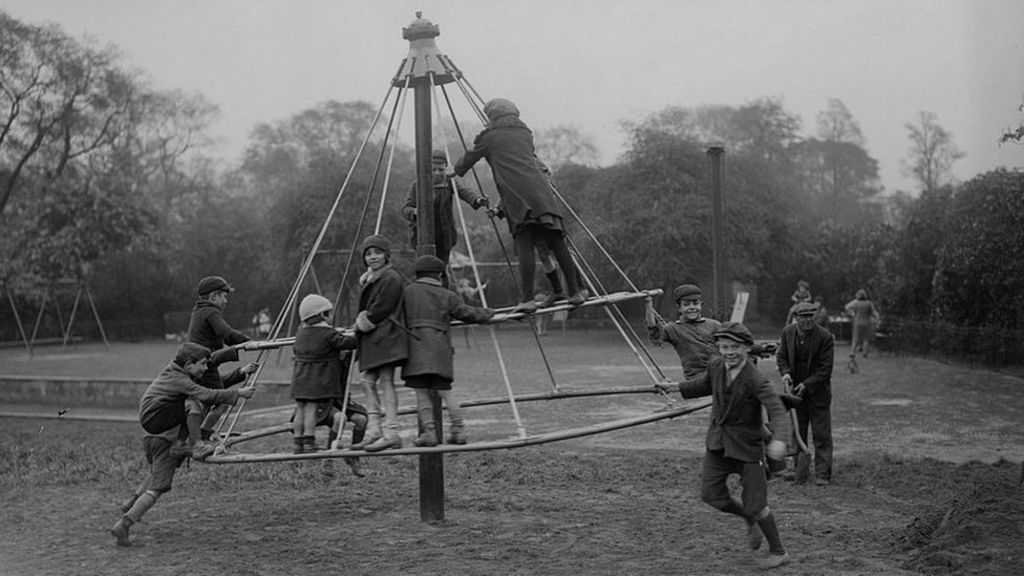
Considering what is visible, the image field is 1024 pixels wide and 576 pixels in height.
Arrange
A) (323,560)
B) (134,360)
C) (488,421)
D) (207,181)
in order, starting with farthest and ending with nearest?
(207,181), (134,360), (488,421), (323,560)

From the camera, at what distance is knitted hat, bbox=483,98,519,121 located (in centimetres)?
759

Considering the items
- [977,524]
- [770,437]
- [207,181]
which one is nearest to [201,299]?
[770,437]

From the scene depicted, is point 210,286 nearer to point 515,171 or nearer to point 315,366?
point 315,366

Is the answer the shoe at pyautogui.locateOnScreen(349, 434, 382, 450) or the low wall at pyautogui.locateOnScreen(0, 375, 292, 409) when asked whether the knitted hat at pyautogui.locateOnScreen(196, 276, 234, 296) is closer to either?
the shoe at pyautogui.locateOnScreen(349, 434, 382, 450)

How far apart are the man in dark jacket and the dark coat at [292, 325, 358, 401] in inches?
178

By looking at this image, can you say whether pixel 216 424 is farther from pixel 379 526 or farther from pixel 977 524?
pixel 977 524

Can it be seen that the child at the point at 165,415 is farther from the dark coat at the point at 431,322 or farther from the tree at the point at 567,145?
the tree at the point at 567,145

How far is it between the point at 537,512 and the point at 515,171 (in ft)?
10.6

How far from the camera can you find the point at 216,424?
8.91 metres

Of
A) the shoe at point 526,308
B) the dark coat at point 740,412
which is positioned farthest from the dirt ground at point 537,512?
the shoe at point 526,308

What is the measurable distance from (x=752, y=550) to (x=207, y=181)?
57163 mm

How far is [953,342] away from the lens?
2356 centimetres

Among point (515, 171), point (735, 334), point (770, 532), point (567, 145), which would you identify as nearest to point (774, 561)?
point (770, 532)

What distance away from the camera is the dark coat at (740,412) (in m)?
6.65
